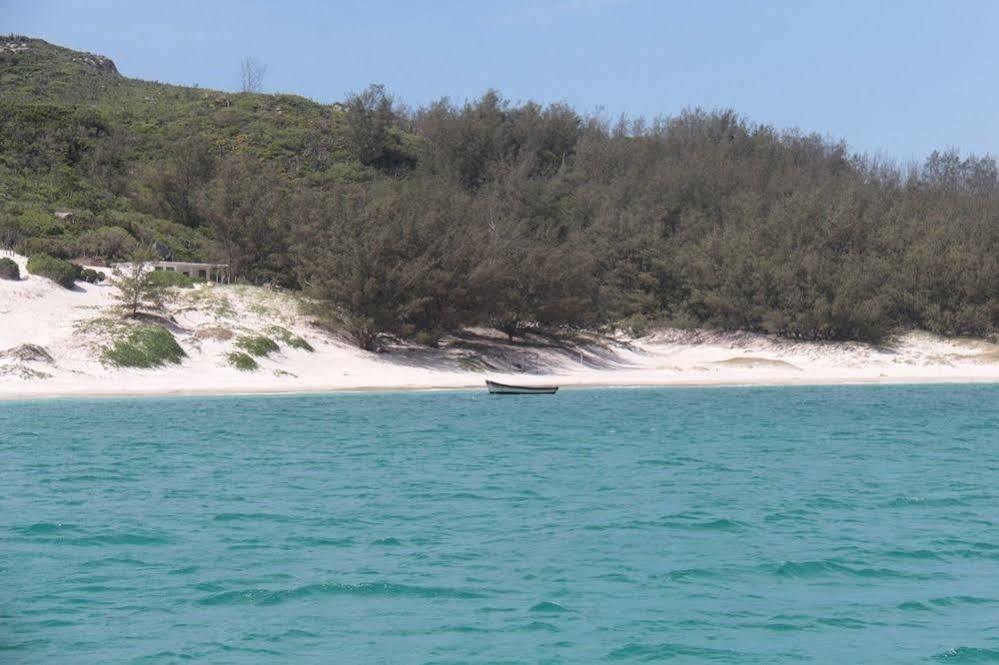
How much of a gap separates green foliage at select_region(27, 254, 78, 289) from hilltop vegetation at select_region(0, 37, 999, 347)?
3.37 m

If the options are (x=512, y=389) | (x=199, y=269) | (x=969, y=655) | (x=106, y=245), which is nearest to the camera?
(x=969, y=655)

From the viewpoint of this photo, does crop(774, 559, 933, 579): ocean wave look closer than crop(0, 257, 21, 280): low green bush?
Yes

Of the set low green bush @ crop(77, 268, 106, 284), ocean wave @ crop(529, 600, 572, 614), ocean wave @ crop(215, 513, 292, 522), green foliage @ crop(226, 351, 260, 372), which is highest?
low green bush @ crop(77, 268, 106, 284)

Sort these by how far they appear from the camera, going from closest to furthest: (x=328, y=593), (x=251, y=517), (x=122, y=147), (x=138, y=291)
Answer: (x=328, y=593)
(x=251, y=517)
(x=138, y=291)
(x=122, y=147)

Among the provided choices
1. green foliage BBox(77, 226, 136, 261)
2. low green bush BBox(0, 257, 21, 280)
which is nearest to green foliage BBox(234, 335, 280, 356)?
low green bush BBox(0, 257, 21, 280)

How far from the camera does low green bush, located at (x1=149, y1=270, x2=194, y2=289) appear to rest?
46944 millimetres

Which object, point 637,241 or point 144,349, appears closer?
point 144,349

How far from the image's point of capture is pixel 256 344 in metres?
43.1

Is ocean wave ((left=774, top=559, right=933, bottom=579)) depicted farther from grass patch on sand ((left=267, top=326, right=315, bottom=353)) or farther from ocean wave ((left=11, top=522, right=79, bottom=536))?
grass patch on sand ((left=267, top=326, right=315, bottom=353))

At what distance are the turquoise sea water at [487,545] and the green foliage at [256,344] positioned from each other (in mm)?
12296

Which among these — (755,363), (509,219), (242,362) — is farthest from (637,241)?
(242,362)

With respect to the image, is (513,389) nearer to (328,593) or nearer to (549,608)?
(328,593)

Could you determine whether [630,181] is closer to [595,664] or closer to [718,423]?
[718,423]

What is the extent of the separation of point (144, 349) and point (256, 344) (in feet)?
13.0
